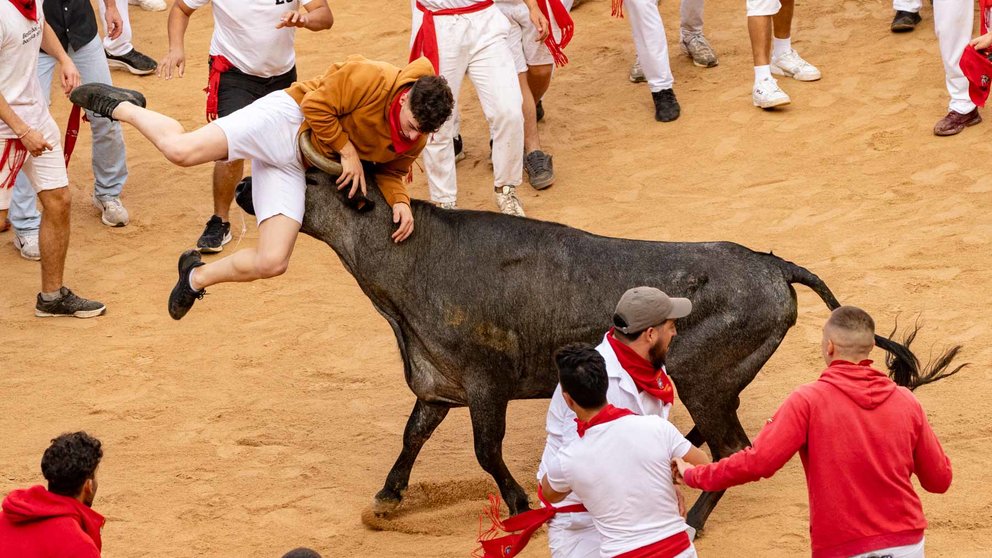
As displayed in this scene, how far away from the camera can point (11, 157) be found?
30.9ft

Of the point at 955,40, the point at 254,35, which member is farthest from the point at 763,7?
the point at 254,35

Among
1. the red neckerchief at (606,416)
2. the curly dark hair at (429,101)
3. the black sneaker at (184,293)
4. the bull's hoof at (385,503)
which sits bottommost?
the bull's hoof at (385,503)

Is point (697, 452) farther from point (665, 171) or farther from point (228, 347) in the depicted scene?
point (665, 171)

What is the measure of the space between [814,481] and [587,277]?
7.18 feet

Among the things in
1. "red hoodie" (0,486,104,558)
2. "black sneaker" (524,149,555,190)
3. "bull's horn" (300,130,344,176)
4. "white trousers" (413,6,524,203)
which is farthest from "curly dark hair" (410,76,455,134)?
"black sneaker" (524,149,555,190)

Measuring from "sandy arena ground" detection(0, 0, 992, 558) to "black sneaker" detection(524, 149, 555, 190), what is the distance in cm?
12

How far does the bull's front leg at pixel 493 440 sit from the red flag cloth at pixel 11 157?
4.53m

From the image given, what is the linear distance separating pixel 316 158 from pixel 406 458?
1847 mm

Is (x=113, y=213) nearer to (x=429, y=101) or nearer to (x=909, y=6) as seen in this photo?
(x=429, y=101)

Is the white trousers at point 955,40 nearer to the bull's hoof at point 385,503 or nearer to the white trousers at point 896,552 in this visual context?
the bull's hoof at point 385,503

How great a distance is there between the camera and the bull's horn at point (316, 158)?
6723 millimetres

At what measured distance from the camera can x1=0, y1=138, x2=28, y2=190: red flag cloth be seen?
9383 mm

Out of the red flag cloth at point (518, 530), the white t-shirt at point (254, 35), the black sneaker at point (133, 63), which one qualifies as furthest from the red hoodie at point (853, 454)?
the black sneaker at point (133, 63)

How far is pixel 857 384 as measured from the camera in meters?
4.79
